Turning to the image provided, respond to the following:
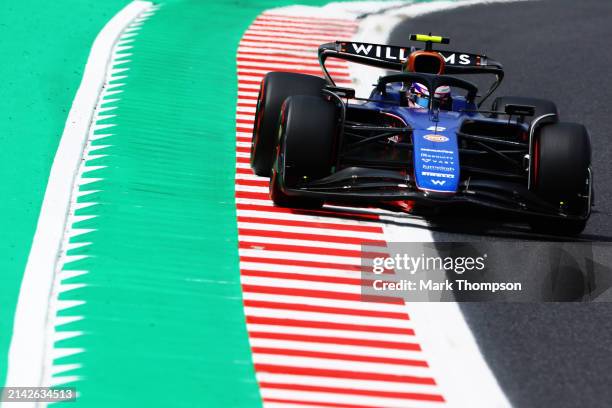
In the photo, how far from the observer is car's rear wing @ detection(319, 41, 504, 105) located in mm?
11719

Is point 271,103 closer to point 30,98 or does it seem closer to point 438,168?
point 438,168

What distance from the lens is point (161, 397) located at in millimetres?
7137

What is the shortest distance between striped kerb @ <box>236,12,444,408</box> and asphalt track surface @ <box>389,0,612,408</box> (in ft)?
1.92

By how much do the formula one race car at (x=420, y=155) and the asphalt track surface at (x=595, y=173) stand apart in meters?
0.45

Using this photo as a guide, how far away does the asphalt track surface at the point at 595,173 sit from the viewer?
768 cm

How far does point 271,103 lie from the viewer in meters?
10.9

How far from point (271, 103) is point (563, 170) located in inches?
107

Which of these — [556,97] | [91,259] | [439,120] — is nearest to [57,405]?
[91,259]

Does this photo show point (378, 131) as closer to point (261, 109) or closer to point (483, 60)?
point (261, 109)

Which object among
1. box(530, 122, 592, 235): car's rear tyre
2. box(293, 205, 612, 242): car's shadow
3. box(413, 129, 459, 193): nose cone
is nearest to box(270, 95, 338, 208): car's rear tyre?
box(293, 205, 612, 242): car's shadow

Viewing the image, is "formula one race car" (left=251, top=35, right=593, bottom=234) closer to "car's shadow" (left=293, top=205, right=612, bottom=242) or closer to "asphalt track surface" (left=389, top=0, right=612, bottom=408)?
"car's shadow" (left=293, top=205, right=612, bottom=242)

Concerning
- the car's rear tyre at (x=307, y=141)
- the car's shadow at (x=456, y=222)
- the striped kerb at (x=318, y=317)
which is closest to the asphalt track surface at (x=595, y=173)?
the car's shadow at (x=456, y=222)

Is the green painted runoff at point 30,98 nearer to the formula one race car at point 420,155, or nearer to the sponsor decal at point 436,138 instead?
the formula one race car at point 420,155

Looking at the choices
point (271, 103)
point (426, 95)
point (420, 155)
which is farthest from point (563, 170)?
point (271, 103)
